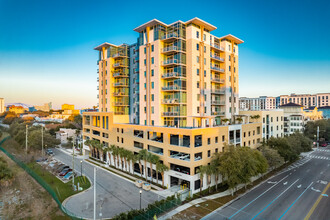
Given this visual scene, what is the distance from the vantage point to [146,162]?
3869 centimetres

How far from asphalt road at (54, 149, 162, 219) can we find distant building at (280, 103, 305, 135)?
6983 cm

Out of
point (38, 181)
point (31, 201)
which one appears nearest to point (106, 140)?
point (38, 181)

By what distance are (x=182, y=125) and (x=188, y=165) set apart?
10.9 m

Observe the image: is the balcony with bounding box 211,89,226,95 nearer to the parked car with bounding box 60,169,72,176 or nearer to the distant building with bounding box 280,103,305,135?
the parked car with bounding box 60,169,72,176

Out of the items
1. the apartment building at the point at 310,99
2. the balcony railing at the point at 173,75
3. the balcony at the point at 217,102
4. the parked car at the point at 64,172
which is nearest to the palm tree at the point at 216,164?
the balcony at the point at 217,102

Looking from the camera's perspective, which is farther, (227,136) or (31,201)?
(227,136)

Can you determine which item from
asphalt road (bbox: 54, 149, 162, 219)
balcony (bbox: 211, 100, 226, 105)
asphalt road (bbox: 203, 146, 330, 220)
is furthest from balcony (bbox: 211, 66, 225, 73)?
asphalt road (bbox: 54, 149, 162, 219)

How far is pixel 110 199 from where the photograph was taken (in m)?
30.9

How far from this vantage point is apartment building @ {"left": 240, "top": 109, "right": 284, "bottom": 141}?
51969 mm

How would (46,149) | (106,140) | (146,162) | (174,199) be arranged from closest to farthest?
(174,199) < (146,162) < (106,140) < (46,149)

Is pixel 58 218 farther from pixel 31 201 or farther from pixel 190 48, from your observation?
pixel 190 48

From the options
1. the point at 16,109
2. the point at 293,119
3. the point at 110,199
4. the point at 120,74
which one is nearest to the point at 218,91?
the point at 120,74

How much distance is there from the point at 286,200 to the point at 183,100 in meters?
24.9

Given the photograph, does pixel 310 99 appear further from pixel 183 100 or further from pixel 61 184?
pixel 61 184
